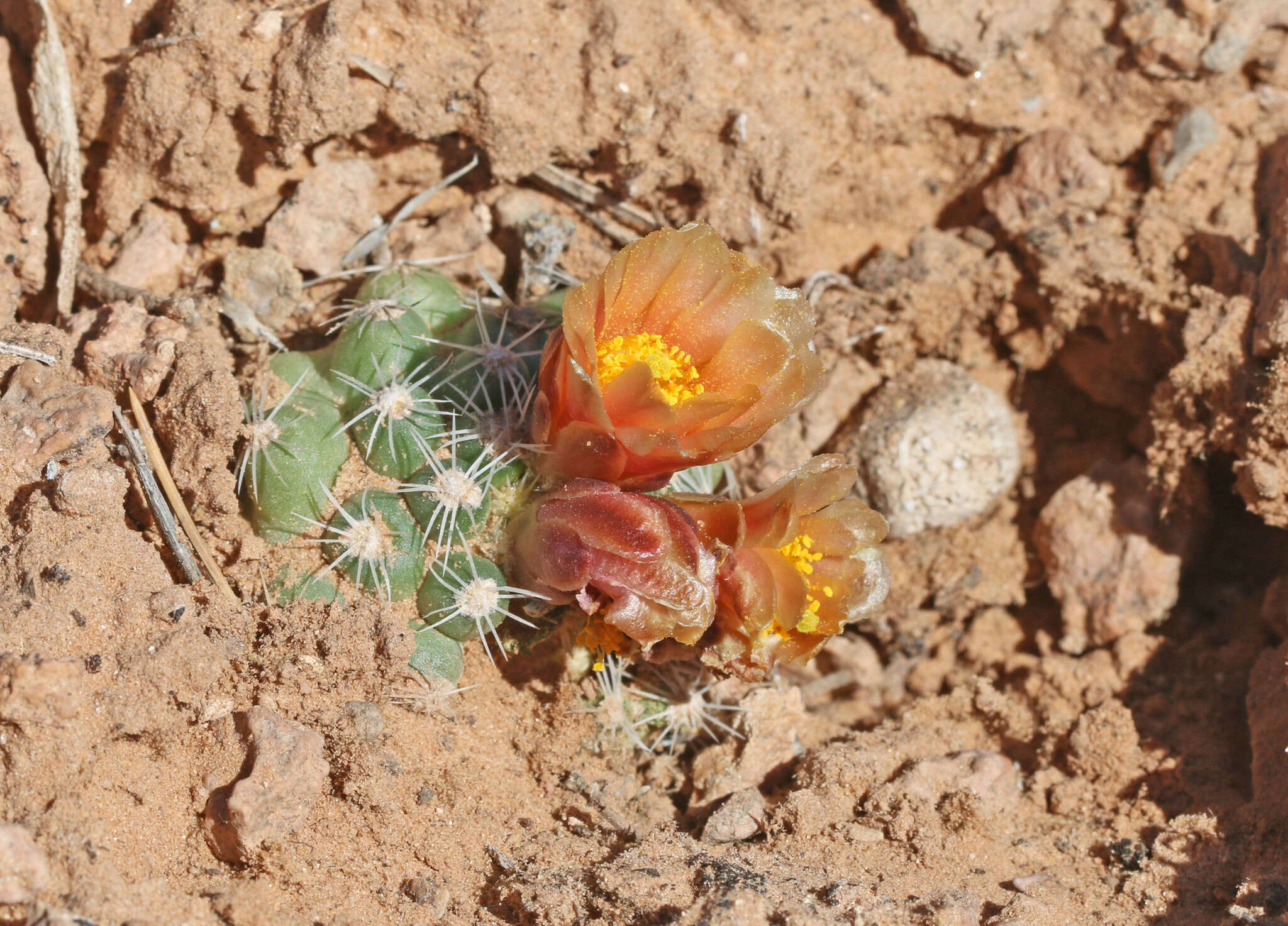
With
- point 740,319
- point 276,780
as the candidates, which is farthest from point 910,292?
point 276,780

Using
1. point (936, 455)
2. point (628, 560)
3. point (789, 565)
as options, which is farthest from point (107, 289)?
point (936, 455)

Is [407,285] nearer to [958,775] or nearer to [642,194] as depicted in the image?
[642,194]

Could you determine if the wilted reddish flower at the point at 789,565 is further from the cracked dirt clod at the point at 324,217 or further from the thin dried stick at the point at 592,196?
the cracked dirt clod at the point at 324,217

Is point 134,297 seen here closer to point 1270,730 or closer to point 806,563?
point 806,563

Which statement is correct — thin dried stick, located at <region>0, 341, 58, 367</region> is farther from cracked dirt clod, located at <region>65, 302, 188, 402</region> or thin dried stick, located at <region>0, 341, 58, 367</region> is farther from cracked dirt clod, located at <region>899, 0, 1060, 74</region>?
cracked dirt clod, located at <region>899, 0, 1060, 74</region>

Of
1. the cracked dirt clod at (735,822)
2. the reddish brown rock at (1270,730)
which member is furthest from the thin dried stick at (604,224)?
the reddish brown rock at (1270,730)
